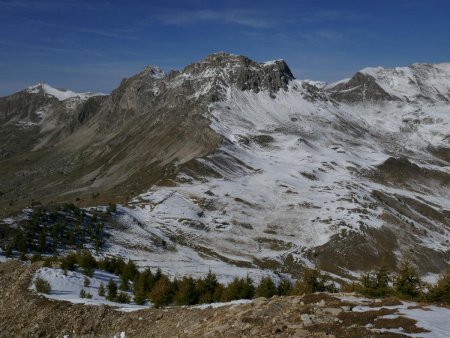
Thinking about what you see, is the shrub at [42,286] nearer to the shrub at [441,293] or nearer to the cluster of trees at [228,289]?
the cluster of trees at [228,289]

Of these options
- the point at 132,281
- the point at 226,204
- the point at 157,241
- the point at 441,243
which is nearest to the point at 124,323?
the point at 132,281

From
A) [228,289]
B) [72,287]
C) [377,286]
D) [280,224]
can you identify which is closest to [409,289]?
[377,286]

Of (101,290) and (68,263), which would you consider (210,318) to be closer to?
(101,290)

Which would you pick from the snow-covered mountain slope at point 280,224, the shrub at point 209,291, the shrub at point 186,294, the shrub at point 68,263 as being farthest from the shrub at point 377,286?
the snow-covered mountain slope at point 280,224

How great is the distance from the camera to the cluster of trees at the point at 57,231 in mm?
85000

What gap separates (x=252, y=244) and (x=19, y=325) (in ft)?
344

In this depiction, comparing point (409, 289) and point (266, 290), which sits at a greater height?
point (409, 289)

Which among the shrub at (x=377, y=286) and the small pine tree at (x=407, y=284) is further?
the small pine tree at (x=407, y=284)

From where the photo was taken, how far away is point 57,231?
9588 centimetres

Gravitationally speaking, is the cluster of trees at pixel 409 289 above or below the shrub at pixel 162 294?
above

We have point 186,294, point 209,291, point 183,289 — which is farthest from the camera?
point 209,291

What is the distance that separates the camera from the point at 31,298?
39312 mm

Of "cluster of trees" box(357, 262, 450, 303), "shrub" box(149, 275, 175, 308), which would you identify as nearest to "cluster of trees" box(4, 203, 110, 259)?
"shrub" box(149, 275, 175, 308)

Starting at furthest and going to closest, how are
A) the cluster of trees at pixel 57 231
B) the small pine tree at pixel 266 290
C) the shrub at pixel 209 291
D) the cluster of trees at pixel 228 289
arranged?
the cluster of trees at pixel 57 231
the small pine tree at pixel 266 290
the shrub at pixel 209 291
the cluster of trees at pixel 228 289
